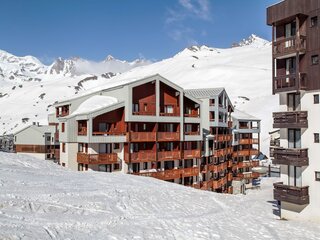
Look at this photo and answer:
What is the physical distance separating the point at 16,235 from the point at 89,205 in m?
7.10

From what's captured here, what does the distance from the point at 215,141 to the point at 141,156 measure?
638 inches

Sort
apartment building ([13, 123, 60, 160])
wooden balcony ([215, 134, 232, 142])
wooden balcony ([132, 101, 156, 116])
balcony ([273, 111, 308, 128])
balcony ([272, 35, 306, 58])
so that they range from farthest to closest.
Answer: apartment building ([13, 123, 60, 160]), wooden balcony ([215, 134, 232, 142]), wooden balcony ([132, 101, 156, 116]), balcony ([272, 35, 306, 58]), balcony ([273, 111, 308, 128])

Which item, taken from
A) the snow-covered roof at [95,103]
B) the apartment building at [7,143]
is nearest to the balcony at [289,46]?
the snow-covered roof at [95,103]

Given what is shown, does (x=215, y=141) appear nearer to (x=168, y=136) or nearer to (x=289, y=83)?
(x=168, y=136)

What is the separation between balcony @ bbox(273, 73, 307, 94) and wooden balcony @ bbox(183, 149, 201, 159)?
20.5 meters

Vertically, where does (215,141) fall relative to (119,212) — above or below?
above

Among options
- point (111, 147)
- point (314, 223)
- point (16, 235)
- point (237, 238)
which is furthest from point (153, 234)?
point (111, 147)

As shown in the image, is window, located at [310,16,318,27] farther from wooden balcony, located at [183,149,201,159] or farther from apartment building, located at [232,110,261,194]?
apartment building, located at [232,110,261,194]

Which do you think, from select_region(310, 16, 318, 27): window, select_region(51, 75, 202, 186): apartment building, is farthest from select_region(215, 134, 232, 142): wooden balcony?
Answer: select_region(310, 16, 318, 27): window

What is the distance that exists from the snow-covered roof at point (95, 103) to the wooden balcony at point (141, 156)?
595 cm

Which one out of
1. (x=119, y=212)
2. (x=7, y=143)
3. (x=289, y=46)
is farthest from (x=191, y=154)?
(x=7, y=143)

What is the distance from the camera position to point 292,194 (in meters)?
26.1

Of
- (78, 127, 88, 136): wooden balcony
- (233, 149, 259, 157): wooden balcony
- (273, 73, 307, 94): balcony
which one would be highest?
(273, 73, 307, 94): balcony

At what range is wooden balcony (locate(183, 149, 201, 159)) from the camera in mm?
46034
